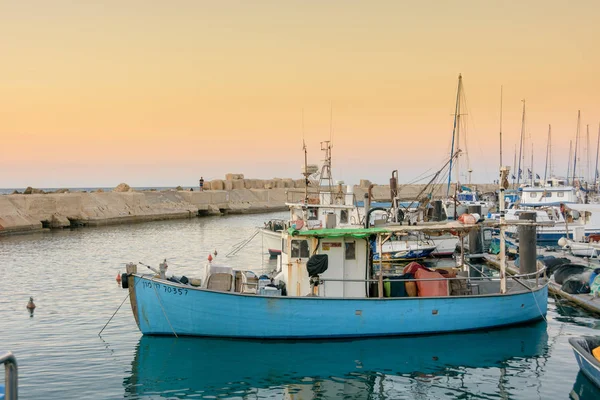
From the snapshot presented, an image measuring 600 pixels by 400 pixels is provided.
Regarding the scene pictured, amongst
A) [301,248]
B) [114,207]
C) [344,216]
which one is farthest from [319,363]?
[114,207]

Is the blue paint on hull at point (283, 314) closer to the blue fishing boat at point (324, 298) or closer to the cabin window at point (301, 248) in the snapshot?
the blue fishing boat at point (324, 298)

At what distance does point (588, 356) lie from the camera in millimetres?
11953

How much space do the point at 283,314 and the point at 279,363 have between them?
1399 mm

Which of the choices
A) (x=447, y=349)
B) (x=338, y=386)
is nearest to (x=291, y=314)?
(x=338, y=386)

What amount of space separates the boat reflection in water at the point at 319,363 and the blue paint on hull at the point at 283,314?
323 mm

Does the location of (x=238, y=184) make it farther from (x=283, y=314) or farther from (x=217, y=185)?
(x=283, y=314)

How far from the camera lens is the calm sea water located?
12.5 meters

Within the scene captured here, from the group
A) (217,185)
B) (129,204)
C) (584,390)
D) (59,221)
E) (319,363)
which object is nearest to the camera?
(584,390)

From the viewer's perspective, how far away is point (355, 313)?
49.7ft

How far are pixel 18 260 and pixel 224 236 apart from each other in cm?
1857

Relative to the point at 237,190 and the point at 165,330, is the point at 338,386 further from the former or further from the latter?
the point at 237,190

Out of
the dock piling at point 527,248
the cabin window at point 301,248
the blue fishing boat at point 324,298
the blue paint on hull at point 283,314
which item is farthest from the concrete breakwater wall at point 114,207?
the dock piling at point 527,248

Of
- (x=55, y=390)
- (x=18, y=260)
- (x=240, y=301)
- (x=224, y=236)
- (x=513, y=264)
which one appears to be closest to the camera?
(x=55, y=390)

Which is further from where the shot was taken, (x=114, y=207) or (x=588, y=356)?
(x=114, y=207)
